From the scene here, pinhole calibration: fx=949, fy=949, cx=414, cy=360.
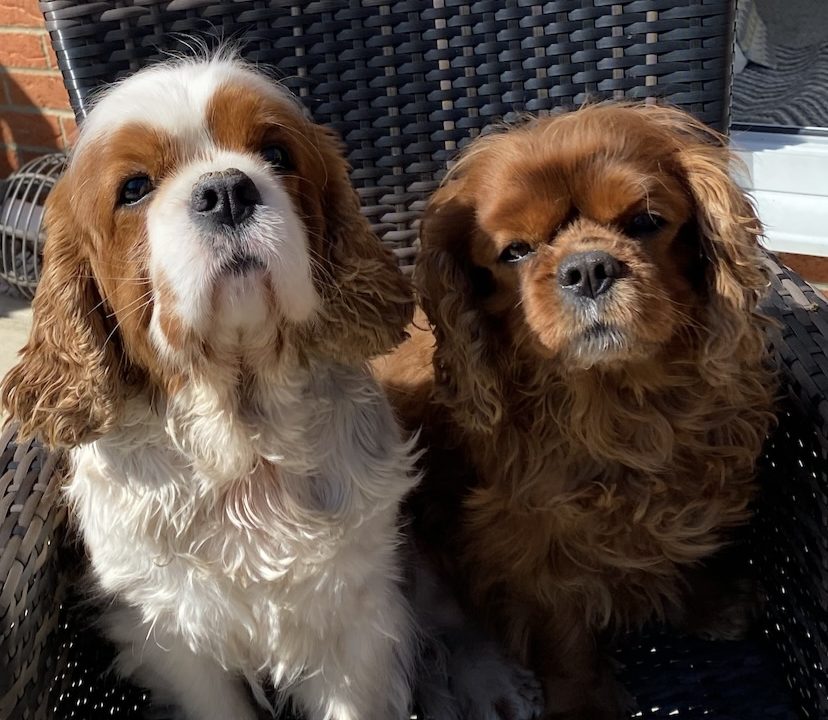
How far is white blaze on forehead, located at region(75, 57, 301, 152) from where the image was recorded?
1.65m

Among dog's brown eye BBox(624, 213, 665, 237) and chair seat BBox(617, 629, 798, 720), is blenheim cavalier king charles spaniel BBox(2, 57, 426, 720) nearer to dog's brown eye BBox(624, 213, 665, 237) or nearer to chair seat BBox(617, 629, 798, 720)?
dog's brown eye BBox(624, 213, 665, 237)

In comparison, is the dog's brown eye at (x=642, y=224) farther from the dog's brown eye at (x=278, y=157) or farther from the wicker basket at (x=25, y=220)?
the wicker basket at (x=25, y=220)

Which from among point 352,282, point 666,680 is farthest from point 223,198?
point 666,680

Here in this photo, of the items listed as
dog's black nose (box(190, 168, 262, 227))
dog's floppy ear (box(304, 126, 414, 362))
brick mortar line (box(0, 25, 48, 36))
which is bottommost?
brick mortar line (box(0, 25, 48, 36))

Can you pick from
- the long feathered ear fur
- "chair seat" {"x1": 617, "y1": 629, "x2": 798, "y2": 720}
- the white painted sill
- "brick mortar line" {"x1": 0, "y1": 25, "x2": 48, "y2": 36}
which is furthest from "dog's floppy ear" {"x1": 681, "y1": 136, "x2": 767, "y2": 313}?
"brick mortar line" {"x1": 0, "y1": 25, "x2": 48, "y2": 36}

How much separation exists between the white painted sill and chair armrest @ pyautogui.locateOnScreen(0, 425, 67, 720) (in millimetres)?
2923

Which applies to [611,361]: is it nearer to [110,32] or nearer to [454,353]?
[454,353]

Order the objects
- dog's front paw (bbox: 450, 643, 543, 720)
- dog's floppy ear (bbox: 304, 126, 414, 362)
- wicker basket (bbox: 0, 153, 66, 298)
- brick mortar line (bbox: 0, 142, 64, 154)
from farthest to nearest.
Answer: brick mortar line (bbox: 0, 142, 64, 154), wicker basket (bbox: 0, 153, 66, 298), dog's front paw (bbox: 450, 643, 543, 720), dog's floppy ear (bbox: 304, 126, 414, 362)

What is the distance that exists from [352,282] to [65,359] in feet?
1.81

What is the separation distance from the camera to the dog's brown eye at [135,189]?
167 centimetres

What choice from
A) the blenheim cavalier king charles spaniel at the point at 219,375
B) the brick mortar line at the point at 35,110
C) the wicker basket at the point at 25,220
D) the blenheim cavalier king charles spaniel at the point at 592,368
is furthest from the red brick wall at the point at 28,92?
the blenheim cavalier king charles spaniel at the point at 592,368

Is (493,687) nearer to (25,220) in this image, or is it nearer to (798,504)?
(798,504)

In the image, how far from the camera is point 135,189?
66.1 inches

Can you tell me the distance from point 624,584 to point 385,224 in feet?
3.66
